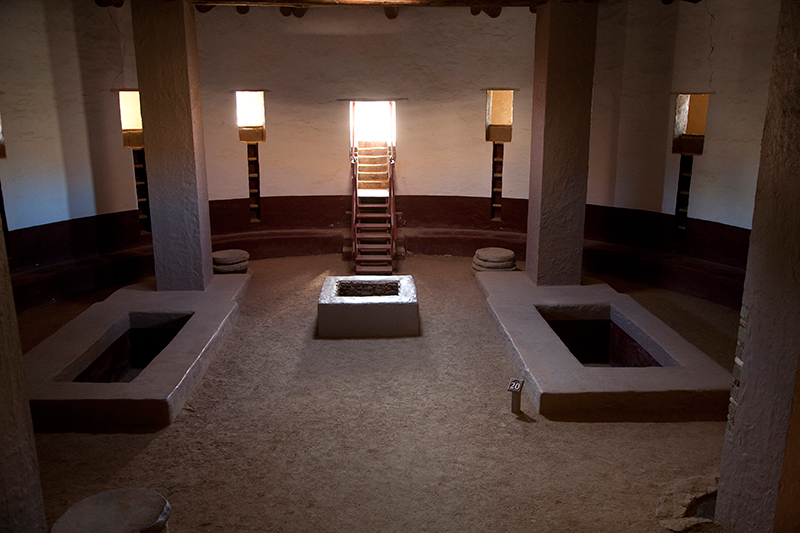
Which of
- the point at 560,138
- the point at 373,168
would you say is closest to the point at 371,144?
the point at 373,168

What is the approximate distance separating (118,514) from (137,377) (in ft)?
8.38

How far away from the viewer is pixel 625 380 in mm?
5809

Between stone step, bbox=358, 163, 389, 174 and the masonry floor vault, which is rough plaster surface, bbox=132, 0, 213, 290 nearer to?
the masonry floor vault

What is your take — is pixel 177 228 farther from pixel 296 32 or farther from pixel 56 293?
pixel 296 32

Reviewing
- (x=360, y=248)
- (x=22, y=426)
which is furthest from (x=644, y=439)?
(x=360, y=248)

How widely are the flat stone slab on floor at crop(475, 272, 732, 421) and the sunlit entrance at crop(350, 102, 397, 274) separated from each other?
342cm

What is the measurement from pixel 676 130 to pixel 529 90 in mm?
2718

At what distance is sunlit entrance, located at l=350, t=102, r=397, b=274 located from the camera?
1031 centimetres

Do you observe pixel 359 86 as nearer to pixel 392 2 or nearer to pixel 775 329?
pixel 392 2

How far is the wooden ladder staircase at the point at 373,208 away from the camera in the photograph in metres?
10.3

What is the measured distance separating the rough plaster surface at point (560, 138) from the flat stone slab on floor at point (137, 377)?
14.0ft

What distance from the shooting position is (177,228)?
830 cm

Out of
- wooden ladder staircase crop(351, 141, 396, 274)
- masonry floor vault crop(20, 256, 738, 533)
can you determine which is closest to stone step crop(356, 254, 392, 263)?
wooden ladder staircase crop(351, 141, 396, 274)

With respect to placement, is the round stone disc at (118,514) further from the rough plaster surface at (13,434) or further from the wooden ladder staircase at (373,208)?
the wooden ladder staircase at (373,208)
